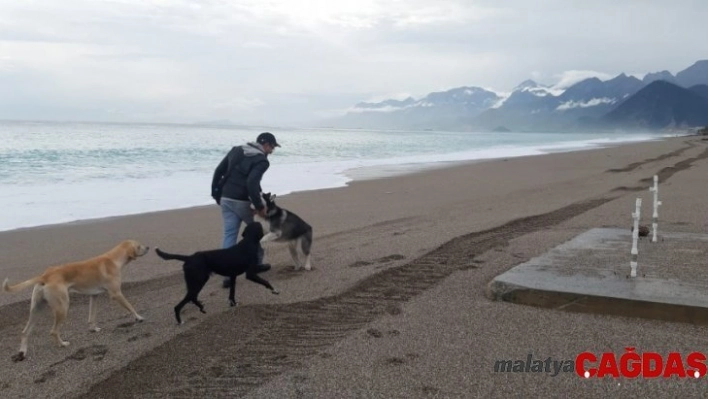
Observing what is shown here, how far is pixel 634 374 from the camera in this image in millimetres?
→ 4148

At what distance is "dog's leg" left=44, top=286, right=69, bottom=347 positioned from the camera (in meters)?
5.12

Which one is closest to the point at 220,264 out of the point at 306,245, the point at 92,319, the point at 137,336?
the point at 137,336

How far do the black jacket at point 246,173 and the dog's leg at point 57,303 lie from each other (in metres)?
2.63

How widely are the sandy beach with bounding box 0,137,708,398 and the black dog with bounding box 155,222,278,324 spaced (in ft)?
0.85

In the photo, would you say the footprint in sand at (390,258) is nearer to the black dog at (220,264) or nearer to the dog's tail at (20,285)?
the black dog at (220,264)

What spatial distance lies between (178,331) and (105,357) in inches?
29.0

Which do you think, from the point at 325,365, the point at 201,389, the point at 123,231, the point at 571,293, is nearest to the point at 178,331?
the point at 201,389

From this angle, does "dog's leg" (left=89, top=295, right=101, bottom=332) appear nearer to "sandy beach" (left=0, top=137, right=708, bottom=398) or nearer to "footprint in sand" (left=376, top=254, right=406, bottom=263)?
"sandy beach" (left=0, top=137, right=708, bottom=398)

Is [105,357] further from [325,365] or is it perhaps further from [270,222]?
[270,222]

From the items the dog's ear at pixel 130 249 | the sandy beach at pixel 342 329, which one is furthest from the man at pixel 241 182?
the dog's ear at pixel 130 249

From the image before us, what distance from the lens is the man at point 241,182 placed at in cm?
729

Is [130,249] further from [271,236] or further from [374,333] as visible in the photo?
[374,333]

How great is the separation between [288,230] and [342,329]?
2842 millimetres

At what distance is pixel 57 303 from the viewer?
16.8 feet
